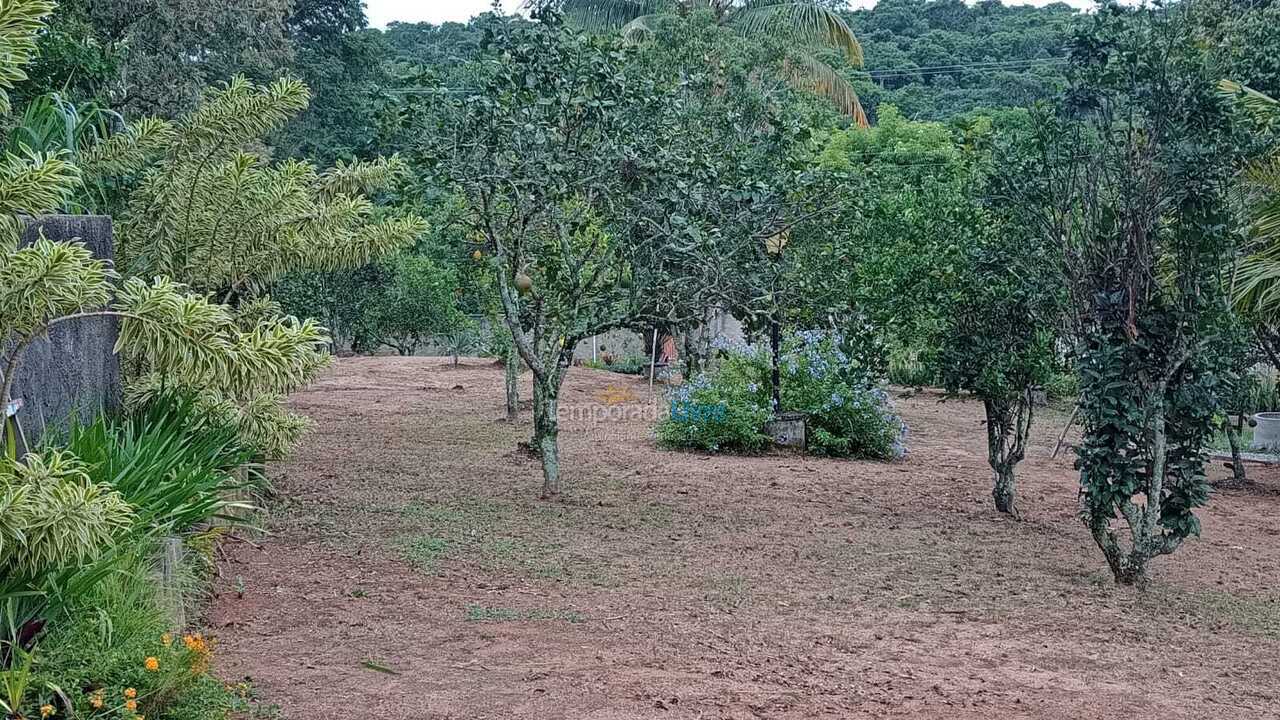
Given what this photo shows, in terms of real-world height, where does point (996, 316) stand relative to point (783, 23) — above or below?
below

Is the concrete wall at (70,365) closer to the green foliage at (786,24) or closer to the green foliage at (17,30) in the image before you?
the green foliage at (17,30)

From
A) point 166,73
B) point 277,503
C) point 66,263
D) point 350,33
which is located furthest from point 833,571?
point 350,33

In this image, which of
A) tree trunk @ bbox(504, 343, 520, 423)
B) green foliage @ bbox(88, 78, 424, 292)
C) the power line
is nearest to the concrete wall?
green foliage @ bbox(88, 78, 424, 292)

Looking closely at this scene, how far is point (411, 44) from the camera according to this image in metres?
31.1

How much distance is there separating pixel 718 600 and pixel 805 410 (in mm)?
6258

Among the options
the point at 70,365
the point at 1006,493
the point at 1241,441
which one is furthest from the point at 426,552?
the point at 1241,441

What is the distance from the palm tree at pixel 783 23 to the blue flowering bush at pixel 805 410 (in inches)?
404

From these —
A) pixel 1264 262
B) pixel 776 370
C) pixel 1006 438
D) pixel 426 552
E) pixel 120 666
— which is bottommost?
pixel 426 552

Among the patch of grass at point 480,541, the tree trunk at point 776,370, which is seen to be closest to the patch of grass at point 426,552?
the patch of grass at point 480,541

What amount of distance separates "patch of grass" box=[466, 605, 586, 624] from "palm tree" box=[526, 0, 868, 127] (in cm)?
1692

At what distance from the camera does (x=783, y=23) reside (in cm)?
2291

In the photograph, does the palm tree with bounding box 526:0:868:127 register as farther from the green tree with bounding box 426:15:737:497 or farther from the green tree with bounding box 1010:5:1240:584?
the green tree with bounding box 1010:5:1240:584

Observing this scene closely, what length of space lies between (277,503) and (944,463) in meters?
6.63

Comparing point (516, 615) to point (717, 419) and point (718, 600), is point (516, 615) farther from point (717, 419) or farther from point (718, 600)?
point (717, 419)
